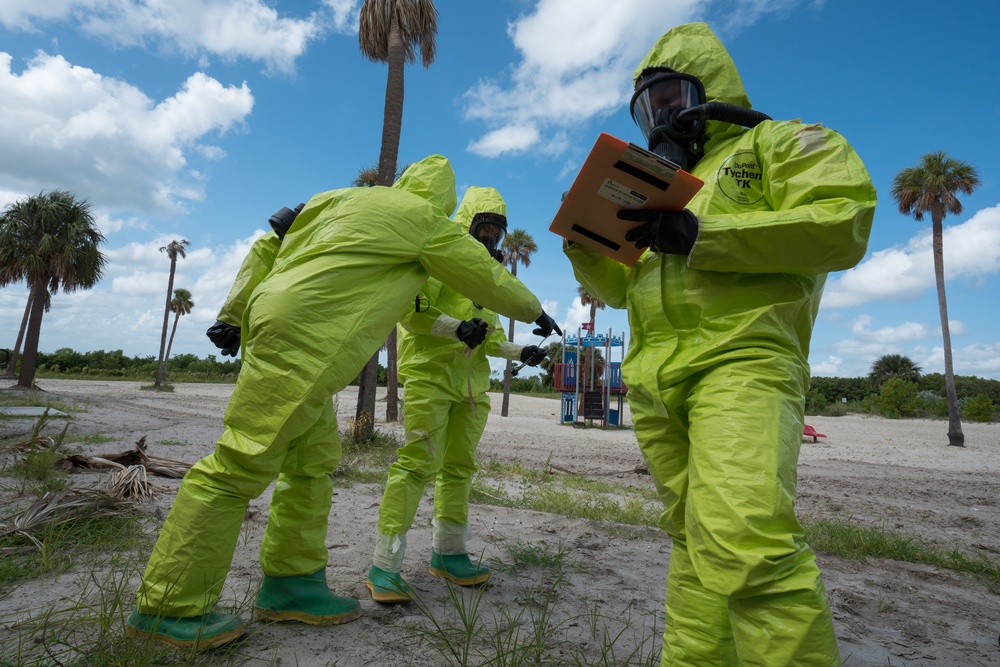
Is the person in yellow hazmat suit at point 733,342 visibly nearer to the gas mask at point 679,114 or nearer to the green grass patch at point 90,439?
the gas mask at point 679,114

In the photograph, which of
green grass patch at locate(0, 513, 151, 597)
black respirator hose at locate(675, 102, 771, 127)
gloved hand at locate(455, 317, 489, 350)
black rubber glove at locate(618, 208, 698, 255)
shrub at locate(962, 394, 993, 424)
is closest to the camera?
black rubber glove at locate(618, 208, 698, 255)

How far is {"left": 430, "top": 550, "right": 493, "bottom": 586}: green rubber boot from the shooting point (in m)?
3.01

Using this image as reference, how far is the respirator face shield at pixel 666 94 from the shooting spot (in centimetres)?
203

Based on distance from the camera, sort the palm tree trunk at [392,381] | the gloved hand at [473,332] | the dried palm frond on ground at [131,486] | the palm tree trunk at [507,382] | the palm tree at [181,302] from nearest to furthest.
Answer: the gloved hand at [473,332]
the dried palm frond on ground at [131,486]
the palm tree trunk at [392,381]
the palm tree trunk at [507,382]
the palm tree at [181,302]

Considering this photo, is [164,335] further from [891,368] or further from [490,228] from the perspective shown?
[891,368]

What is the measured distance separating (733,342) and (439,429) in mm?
1879

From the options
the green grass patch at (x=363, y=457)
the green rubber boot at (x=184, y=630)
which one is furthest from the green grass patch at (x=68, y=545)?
the green grass patch at (x=363, y=457)

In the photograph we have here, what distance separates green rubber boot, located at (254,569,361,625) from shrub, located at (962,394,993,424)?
90.6ft

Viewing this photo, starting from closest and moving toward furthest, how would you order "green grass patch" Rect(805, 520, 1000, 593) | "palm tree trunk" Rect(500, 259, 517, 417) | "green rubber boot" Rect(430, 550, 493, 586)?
1. "green rubber boot" Rect(430, 550, 493, 586)
2. "green grass patch" Rect(805, 520, 1000, 593)
3. "palm tree trunk" Rect(500, 259, 517, 417)

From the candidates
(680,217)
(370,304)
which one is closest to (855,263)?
(680,217)

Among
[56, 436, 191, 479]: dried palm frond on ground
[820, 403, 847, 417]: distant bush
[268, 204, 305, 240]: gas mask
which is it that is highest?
[268, 204, 305, 240]: gas mask

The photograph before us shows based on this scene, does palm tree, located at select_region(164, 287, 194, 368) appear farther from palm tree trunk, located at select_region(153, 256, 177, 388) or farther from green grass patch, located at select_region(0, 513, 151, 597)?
green grass patch, located at select_region(0, 513, 151, 597)

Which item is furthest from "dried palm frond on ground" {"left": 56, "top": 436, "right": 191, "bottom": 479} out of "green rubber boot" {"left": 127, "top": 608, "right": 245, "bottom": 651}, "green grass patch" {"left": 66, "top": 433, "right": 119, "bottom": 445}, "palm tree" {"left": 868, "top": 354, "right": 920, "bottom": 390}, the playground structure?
"palm tree" {"left": 868, "top": 354, "right": 920, "bottom": 390}

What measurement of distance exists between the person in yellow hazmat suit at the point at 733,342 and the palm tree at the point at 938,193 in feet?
58.3
